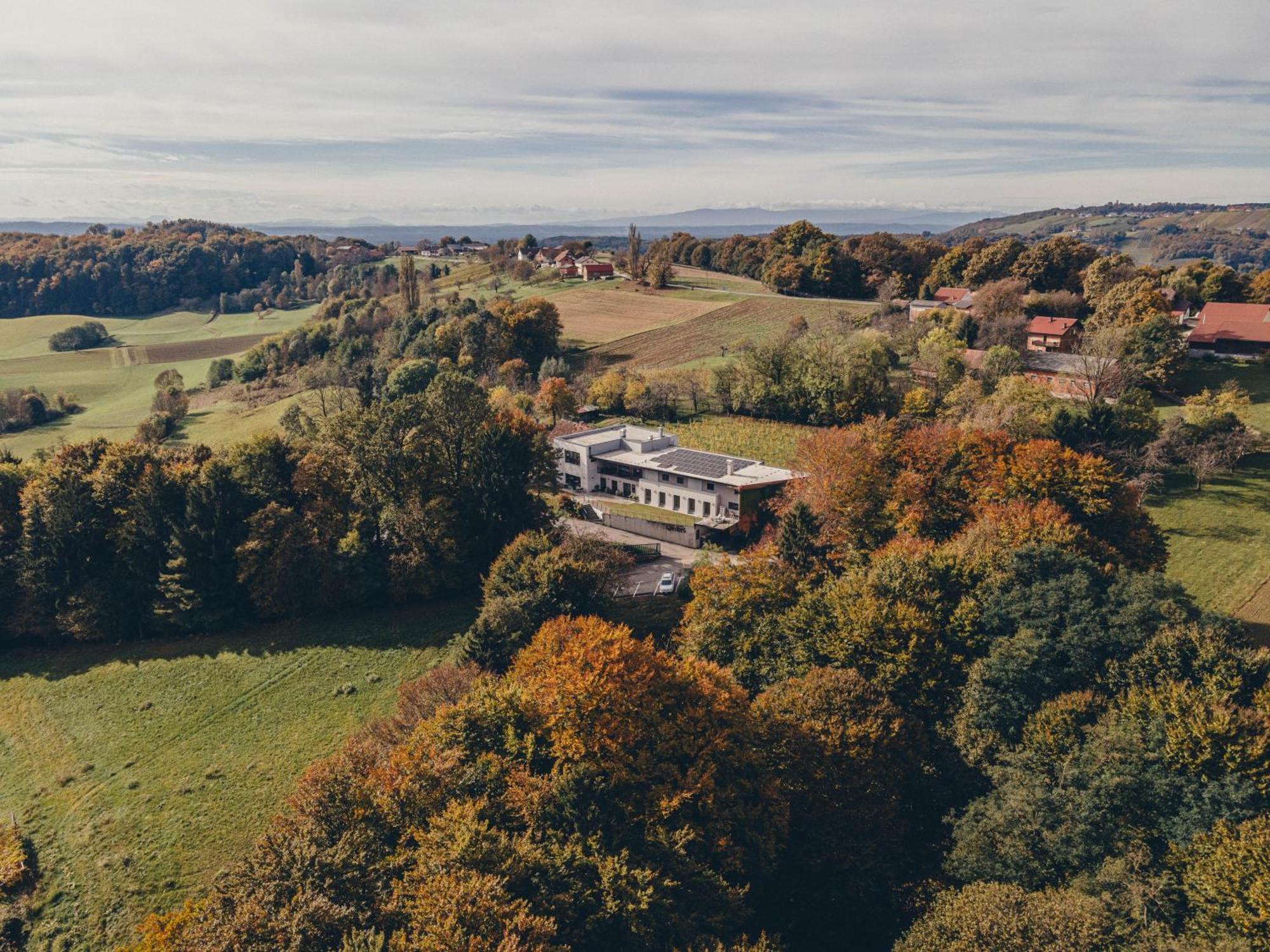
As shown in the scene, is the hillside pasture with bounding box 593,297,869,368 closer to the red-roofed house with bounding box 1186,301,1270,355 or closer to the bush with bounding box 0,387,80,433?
the red-roofed house with bounding box 1186,301,1270,355

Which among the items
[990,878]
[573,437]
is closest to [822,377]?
[573,437]

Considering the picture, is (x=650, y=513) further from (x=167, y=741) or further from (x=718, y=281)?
(x=718, y=281)

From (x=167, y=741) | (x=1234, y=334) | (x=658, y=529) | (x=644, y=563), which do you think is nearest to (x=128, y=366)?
(x=167, y=741)

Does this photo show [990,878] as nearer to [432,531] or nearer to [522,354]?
[432,531]

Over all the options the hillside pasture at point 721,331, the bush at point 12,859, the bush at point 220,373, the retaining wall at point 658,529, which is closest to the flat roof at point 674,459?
the retaining wall at point 658,529

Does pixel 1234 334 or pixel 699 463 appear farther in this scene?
pixel 1234 334

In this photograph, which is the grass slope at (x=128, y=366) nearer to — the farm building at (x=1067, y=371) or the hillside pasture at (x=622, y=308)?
the hillside pasture at (x=622, y=308)

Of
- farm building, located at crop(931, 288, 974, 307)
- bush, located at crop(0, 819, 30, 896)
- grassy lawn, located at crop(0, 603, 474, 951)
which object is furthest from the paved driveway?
farm building, located at crop(931, 288, 974, 307)
